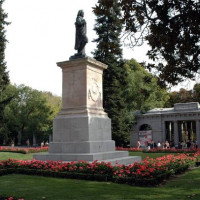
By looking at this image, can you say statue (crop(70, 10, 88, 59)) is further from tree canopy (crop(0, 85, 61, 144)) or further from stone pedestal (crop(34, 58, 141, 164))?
tree canopy (crop(0, 85, 61, 144))

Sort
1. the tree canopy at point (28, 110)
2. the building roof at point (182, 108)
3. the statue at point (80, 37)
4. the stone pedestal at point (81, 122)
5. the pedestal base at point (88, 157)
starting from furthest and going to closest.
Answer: the tree canopy at point (28, 110)
the building roof at point (182, 108)
the statue at point (80, 37)
the stone pedestal at point (81, 122)
the pedestal base at point (88, 157)

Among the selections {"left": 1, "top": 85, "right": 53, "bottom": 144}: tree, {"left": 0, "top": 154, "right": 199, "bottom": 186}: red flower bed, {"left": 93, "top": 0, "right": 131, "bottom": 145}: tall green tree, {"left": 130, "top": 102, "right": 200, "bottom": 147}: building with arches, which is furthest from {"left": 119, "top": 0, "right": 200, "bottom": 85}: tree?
{"left": 1, "top": 85, "right": 53, "bottom": 144}: tree

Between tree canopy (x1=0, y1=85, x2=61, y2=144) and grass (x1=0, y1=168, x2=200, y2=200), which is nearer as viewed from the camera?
grass (x1=0, y1=168, x2=200, y2=200)

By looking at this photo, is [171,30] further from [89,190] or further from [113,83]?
[113,83]

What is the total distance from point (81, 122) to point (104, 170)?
13.1ft

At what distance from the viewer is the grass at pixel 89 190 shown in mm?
7176

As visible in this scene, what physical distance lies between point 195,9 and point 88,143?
24.2 ft

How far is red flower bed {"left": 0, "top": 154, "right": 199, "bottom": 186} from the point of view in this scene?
933 centimetres

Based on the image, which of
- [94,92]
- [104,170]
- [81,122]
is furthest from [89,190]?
[94,92]

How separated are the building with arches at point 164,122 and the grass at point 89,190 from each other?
27.3 m

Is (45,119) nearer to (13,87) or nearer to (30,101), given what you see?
(30,101)

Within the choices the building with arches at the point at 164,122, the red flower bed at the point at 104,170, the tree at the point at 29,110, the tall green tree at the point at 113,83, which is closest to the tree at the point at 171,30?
the red flower bed at the point at 104,170

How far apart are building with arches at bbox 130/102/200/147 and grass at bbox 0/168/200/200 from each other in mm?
27318

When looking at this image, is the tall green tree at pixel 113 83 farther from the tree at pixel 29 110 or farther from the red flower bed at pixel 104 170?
the tree at pixel 29 110
